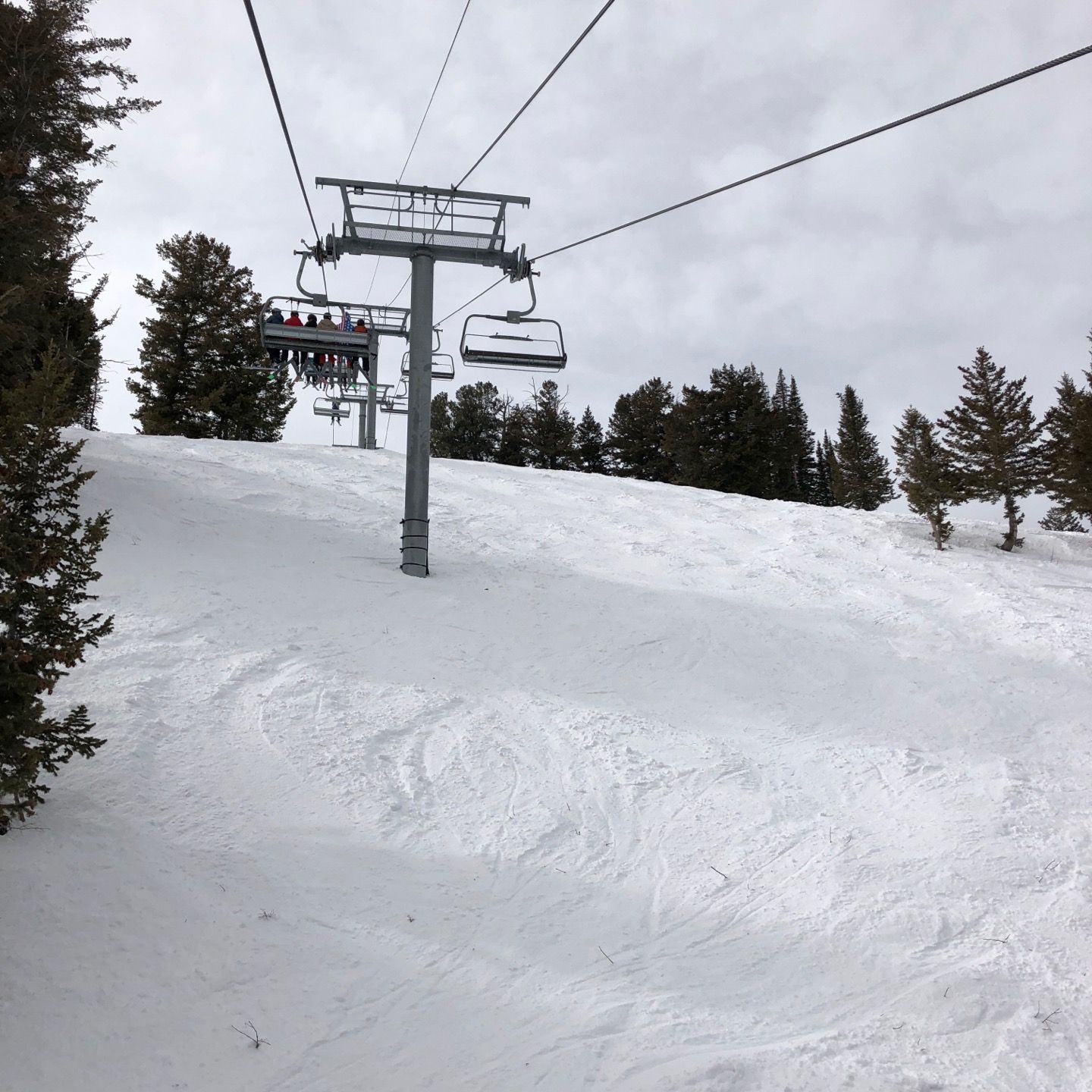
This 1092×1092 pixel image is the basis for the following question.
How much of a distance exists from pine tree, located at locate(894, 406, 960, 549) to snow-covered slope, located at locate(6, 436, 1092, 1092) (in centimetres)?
749

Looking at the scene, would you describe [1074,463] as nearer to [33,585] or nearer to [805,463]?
[33,585]

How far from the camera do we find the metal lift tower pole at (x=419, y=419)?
12102mm

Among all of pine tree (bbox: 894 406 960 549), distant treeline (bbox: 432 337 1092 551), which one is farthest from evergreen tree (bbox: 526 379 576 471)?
pine tree (bbox: 894 406 960 549)

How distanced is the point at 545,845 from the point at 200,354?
105 ft

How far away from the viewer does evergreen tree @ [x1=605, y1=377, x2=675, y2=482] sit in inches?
1945

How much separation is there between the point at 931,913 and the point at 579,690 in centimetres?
412

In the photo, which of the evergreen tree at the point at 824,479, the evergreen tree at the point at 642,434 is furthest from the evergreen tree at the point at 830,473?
the evergreen tree at the point at 642,434

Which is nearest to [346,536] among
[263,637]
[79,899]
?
[263,637]

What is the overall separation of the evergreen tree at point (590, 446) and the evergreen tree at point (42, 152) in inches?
1512

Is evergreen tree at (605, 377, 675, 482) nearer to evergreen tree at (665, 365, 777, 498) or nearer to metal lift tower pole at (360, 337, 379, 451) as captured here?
evergreen tree at (665, 365, 777, 498)

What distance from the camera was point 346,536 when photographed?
13672mm

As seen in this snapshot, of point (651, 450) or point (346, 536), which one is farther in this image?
point (651, 450)

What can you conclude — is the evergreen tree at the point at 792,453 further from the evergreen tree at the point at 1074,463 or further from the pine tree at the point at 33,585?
the pine tree at the point at 33,585

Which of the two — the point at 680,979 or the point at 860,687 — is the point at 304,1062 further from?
the point at 860,687
